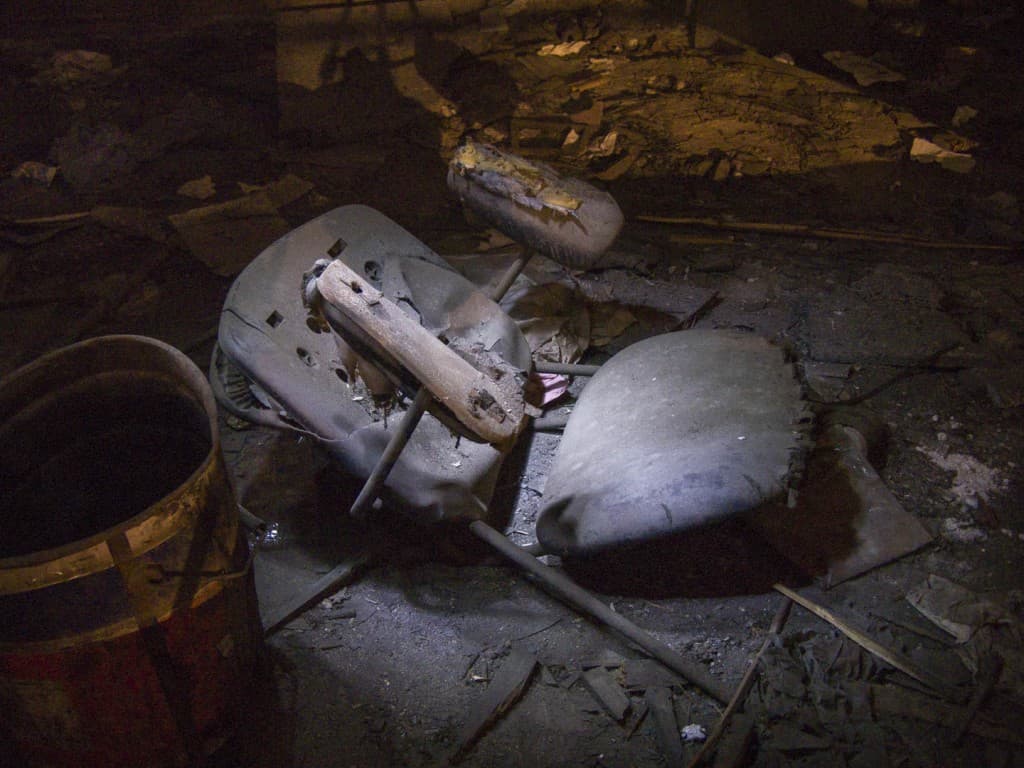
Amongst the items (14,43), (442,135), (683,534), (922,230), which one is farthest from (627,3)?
(683,534)

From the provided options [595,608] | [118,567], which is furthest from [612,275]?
[118,567]

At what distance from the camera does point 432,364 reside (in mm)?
2451

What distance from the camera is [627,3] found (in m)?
7.87

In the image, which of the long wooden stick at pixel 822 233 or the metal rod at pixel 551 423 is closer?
the metal rod at pixel 551 423

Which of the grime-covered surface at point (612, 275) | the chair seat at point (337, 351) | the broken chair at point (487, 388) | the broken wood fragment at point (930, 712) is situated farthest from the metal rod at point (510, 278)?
the broken wood fragment at point (930, 712)

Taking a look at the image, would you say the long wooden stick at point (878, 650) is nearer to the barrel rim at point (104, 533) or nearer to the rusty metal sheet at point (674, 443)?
the rusty metal sheet at point (674, 443)

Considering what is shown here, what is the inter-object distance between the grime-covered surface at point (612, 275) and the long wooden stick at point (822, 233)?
28mm

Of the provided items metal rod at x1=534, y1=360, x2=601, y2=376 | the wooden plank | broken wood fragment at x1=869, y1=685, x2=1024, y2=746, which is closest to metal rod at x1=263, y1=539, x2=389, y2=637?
the wooden plank

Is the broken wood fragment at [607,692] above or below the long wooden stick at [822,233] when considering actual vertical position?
below

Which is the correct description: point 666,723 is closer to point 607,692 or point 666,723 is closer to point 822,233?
point 607,692

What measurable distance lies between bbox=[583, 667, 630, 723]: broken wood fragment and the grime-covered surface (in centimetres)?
2

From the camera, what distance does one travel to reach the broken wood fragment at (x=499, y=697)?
7.73 feet

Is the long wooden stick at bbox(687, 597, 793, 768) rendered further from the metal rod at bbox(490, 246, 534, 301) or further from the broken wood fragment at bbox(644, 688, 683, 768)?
the metal rod at bbox(490, 246, 534, 301)

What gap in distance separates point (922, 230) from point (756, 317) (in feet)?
5.58
